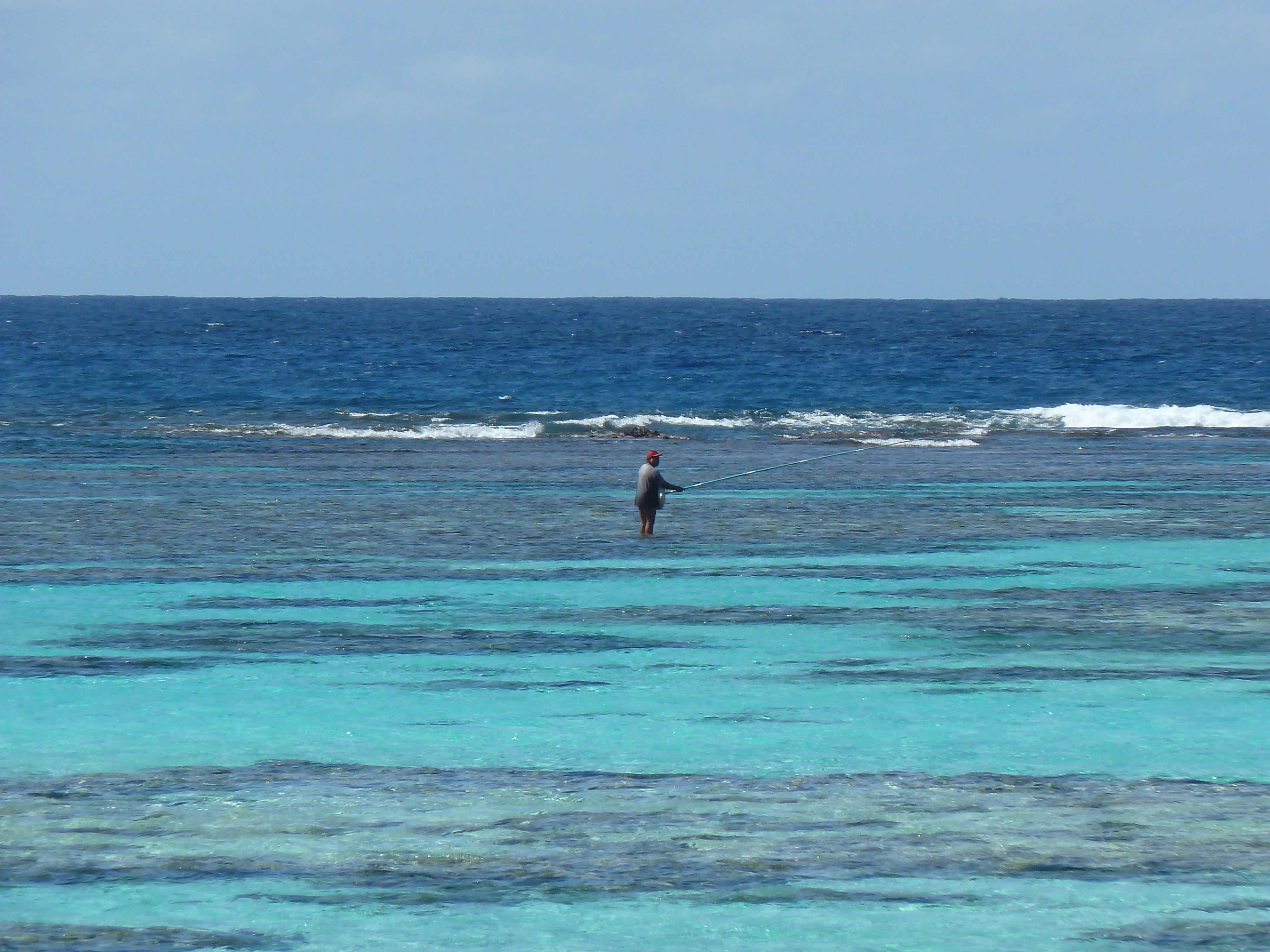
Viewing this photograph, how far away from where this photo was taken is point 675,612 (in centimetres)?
1648

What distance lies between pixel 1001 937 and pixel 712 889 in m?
1.51

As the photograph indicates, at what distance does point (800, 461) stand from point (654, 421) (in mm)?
15310

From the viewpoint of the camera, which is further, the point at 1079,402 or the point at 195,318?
the point at 195,318

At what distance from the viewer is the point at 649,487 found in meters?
21.7

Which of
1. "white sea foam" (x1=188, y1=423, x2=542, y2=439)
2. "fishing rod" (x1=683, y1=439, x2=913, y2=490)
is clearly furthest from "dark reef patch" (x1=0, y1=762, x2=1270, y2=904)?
"white sea foam" (x1=188, y1=423, x2=542, y2=439)

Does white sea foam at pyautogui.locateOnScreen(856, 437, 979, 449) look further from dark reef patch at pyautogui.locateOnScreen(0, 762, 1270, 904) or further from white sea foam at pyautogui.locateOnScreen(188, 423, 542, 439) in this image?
dark reef patch at pyautogui.locateOnScreen(0, 762, 1270, 904)

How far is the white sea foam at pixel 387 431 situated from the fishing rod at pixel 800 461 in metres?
8.84

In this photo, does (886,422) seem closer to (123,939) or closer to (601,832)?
(601,832)

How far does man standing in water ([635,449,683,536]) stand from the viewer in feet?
70.8

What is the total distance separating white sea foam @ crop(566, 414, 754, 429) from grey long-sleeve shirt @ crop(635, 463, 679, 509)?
67.6ft

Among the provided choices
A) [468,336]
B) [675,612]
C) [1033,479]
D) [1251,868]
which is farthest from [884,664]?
[468,336]

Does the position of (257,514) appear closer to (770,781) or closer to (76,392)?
(770,781)

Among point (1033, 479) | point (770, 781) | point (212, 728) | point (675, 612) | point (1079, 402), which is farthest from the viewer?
point (1079, 402)

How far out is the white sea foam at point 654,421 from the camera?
43.2 metres
